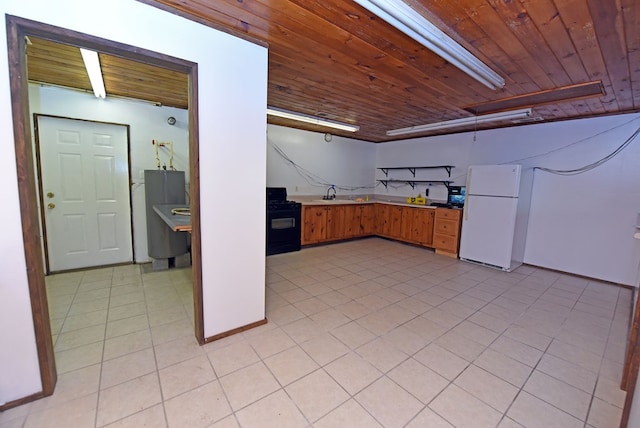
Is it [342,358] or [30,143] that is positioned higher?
[30,143]

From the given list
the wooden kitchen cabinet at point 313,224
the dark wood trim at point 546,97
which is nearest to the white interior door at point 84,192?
the wooden kitchen cabinet at point 313,224

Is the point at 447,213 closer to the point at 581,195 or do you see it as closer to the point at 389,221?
the point at 389,221

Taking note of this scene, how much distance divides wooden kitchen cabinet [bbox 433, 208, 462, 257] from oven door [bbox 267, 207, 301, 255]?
2.64 m

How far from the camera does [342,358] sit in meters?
2.06

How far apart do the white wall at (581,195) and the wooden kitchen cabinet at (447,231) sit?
3.64ft

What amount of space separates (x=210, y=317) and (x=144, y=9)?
220 cm

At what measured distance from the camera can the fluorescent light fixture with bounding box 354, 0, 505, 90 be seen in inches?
61.6

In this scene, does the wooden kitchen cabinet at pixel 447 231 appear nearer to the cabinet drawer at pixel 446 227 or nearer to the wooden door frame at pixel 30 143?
the cabinet drawer at pixel 446 227

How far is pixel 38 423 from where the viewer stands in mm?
1443

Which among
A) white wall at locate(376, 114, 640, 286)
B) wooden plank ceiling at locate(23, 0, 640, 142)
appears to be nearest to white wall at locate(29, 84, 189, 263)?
wooden plank ceiling at locate(23, 0, 640, 142)

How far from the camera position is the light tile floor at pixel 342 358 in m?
1.56

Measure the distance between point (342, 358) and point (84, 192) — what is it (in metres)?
4.01

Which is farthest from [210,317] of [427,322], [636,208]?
[636,208]

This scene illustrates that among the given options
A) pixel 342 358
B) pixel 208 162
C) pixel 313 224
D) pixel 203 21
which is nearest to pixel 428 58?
pixel 203 21
